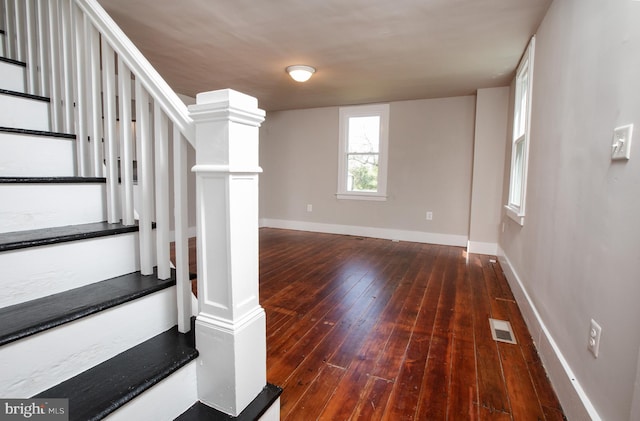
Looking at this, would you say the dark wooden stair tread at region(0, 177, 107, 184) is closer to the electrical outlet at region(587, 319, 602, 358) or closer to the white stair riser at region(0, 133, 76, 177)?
the white stair riser at region(0, 133, 76, 177)

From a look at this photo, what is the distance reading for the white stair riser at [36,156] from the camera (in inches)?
49.9

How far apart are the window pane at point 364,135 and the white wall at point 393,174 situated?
0.26 meters

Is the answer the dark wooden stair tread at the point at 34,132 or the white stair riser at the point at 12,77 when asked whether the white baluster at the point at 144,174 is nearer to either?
the dark wooden stair tread at the point at 34,132

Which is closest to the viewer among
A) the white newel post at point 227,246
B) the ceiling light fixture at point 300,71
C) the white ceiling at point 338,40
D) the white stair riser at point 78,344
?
the white stair riser at point 78,344

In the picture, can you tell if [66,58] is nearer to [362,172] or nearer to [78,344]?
[78,344]

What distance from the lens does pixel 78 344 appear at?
913 mm

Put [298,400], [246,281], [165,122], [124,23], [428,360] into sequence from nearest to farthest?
1. [246,281]
2. [165,122]
3. [298,400]
4. [428,360]
5. [124,23]

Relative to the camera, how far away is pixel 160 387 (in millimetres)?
928

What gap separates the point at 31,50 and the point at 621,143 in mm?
2782

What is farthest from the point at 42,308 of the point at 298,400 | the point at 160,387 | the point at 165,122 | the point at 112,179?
the point at 298,400

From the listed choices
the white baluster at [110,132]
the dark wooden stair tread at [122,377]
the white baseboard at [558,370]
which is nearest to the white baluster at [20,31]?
the white baluster at [110,132]

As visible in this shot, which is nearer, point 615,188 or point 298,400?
point 615,188

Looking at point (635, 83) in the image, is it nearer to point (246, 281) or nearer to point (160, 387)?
point (246, 281)

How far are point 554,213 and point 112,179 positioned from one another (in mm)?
2317
